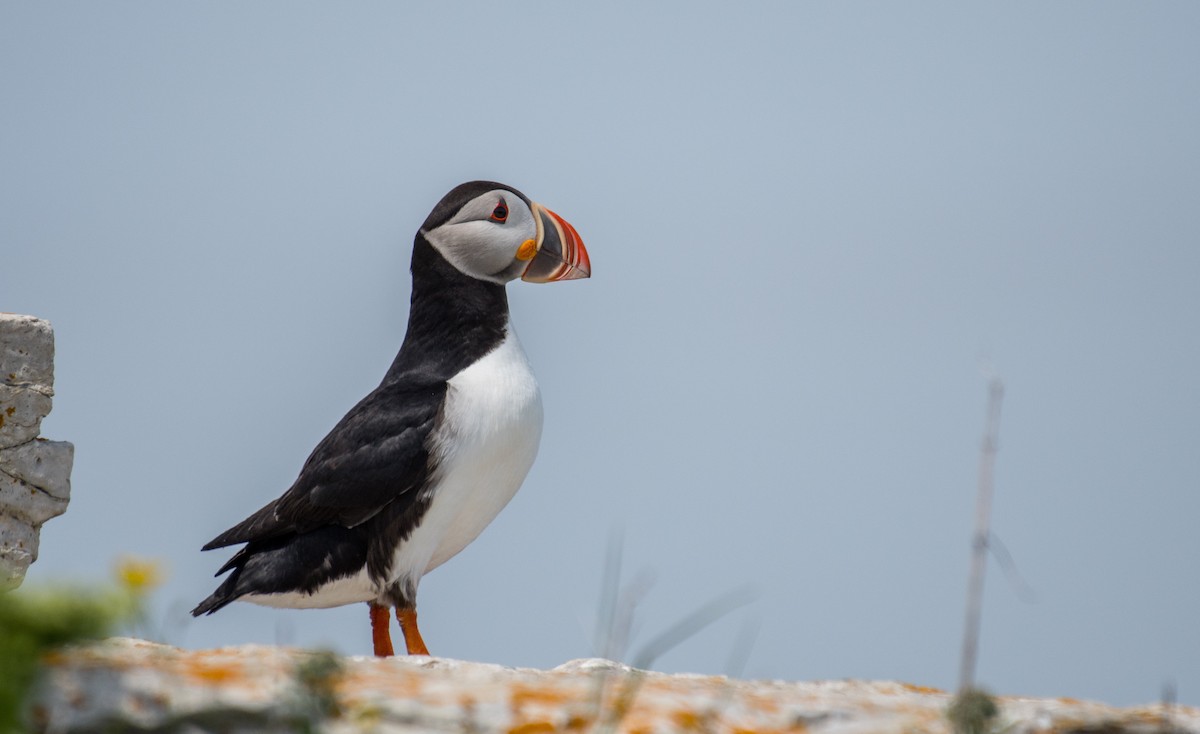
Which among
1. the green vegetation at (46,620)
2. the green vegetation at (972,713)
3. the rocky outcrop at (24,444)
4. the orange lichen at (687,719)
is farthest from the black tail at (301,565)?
the green vegetation at (972,713)

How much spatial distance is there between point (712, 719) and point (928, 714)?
34.4 inches

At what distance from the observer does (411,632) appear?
7.61m

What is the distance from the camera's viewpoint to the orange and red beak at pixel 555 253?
8633mm

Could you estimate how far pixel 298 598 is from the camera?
7.92 m

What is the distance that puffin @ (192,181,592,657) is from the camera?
25.1 feet

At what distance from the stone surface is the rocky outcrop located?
4.03m

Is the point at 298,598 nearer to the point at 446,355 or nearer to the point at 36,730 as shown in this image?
the point at 446,355

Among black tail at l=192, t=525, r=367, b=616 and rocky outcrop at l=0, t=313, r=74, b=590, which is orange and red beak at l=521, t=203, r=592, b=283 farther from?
rocky outcrop at l=0, t=313, r=74, b=590

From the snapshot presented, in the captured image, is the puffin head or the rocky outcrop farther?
the rocky outcrop

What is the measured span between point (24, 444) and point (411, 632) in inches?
123

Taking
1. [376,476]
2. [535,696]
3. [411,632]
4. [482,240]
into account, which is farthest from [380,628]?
[535,696]

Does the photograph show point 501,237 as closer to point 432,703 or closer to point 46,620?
point 432,703

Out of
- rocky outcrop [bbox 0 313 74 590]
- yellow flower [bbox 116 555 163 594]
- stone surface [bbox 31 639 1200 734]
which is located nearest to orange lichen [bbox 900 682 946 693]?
stone surface [bbox 31 639 1200 734]

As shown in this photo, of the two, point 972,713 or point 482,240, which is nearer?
point 972,713
